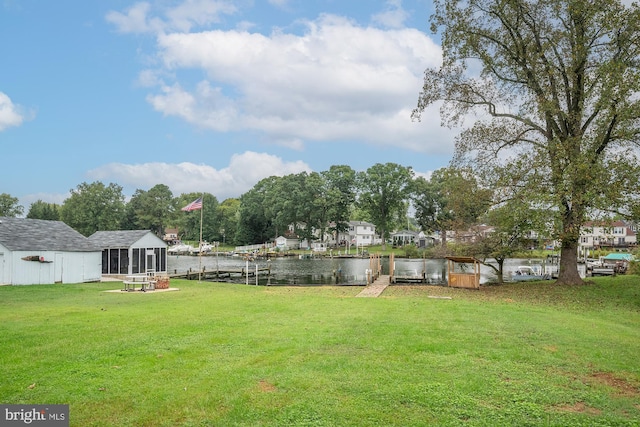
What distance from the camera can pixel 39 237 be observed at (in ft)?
89.0

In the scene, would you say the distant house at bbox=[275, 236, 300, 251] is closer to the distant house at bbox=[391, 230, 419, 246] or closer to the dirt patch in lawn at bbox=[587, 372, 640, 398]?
the distant house at bbox=[391, 230, 419, 246]

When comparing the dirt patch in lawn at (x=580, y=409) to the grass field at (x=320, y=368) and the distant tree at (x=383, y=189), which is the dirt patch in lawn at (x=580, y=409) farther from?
the distant tree at (x=383, y=189)

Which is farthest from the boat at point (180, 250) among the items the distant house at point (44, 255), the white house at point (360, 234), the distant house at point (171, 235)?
the distant house at point (44, 255)

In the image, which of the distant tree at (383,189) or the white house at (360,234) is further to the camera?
the white house at (360,234)

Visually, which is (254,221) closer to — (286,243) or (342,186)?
(286,243)

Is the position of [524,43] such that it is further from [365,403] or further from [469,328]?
[365,403]

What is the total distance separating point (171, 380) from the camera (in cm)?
671

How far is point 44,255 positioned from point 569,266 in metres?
30.6

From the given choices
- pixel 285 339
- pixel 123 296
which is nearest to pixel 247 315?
pixel 285 339

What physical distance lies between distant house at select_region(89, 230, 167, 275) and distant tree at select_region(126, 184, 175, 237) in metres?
66.9

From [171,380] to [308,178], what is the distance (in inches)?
3147

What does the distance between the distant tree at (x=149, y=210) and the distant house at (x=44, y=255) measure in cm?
7085

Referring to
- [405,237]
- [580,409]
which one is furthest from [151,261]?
[405,237]

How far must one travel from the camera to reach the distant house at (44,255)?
24641 mm
